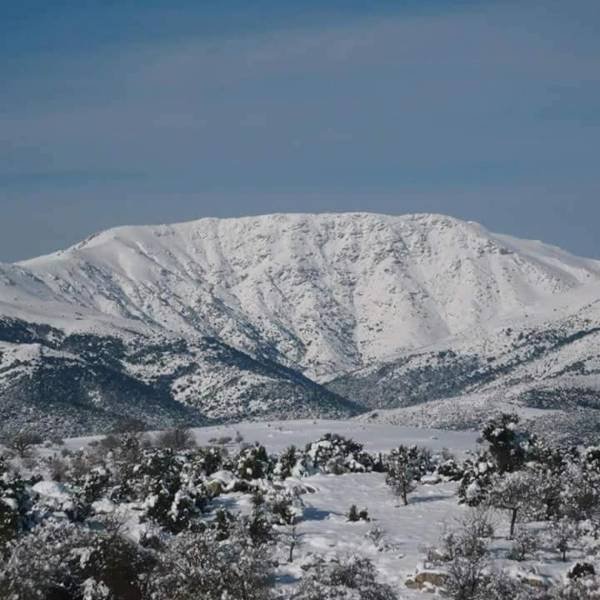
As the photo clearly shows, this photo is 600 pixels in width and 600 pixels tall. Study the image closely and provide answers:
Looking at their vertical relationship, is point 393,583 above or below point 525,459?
below

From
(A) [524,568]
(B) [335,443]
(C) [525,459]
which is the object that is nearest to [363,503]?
(C) [525,459]

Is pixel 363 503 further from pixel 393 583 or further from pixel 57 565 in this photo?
pixel 57 565

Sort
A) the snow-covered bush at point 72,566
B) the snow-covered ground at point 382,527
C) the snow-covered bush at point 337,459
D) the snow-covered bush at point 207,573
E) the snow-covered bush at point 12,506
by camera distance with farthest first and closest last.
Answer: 1. the snow-covered bush at point 337,459
2. the snow-covered ground at point 382,527
3. the snow-covered bush at point 12,506
4. the snow-covered bush at point 207,573
5. the snow-covered bush at point 72,566

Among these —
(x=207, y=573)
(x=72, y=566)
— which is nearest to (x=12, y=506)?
(x=72, y=566)

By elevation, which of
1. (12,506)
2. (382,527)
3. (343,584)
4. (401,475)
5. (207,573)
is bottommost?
(343,584)

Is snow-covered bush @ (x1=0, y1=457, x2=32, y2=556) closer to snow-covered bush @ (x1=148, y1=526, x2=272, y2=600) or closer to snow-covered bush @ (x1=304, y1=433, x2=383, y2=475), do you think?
snow-covered bush @ (x1=148, y1=526, x2=272, y2=600)

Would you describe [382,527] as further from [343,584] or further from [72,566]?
[72,566]

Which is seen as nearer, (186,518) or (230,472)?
(186,518)

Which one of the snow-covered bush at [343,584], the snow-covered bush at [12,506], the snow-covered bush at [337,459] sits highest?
the snow-covered bush at [337,459]

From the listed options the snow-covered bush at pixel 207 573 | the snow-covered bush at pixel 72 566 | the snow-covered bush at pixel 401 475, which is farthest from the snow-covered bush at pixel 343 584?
the snow-covered bush at pixel 401 475

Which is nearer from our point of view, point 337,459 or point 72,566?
point 72,566

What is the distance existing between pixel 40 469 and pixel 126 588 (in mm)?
85281

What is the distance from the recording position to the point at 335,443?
159 m

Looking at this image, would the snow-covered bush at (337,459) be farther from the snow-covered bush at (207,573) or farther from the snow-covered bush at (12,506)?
the snow-covered bush at (207,573)
